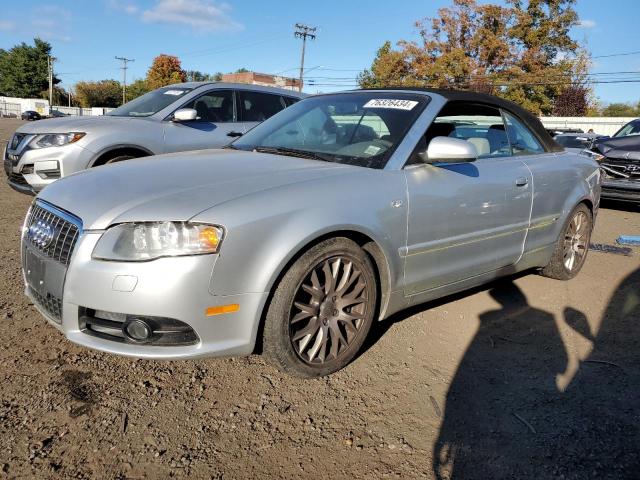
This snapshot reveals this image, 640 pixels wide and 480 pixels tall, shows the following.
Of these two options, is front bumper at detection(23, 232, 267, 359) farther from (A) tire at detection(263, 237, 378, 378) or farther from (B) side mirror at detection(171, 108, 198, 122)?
(B) side mirror at detection(171, 108, 198, 122)

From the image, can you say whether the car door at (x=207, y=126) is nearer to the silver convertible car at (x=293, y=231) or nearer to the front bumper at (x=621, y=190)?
the silver convertible car at (x=293, y=231)

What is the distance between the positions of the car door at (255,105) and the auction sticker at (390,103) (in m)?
3.26

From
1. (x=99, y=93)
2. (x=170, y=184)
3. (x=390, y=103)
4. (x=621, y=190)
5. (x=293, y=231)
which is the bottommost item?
(x=621, y=190)

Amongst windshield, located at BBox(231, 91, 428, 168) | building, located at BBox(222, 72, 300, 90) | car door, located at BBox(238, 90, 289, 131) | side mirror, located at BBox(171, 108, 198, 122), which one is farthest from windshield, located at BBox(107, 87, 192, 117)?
building, located at BBox(222, 72, 300, 90)

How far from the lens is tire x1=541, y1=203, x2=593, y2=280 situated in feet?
14.9

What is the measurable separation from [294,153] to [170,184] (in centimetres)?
101

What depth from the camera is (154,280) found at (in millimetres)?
2266

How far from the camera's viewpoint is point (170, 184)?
2.62 metres

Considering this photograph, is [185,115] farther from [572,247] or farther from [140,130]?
[572,247]

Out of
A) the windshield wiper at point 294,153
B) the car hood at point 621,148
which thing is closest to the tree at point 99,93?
Result: the car hood at point 621,148

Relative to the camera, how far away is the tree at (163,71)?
84.6 meters

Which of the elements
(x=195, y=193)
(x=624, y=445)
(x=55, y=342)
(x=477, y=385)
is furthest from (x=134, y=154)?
(x=624, y=445)

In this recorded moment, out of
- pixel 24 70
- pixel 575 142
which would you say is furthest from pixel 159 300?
pixel 24 70

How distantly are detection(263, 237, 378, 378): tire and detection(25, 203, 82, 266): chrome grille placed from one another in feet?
3.26
